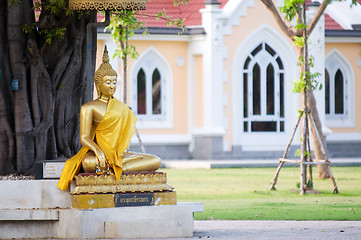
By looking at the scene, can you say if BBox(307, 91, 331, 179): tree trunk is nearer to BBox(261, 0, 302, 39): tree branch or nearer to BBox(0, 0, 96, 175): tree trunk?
BBox(261, 0, 302, 39): tree branch

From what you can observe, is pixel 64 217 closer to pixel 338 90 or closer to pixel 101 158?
pixel 101 158

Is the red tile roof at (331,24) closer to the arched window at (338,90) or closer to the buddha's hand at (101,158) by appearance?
the arched window at (338,90)

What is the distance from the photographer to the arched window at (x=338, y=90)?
1367 inches

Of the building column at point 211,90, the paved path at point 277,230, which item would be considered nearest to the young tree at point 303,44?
the paved path at point 277,230

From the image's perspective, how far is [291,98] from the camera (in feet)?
109

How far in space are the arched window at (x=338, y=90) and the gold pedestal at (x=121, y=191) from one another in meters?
23.4

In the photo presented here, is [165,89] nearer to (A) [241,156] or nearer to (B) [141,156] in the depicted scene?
(A) [241,156]

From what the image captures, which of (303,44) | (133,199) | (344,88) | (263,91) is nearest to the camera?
(133,199)

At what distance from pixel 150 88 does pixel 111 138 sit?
68.3 feet

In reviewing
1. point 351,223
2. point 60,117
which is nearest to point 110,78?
point 60,117

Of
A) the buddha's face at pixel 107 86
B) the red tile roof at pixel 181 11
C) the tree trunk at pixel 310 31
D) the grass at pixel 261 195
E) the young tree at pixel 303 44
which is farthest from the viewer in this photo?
the red tile roof at pixel 181 11

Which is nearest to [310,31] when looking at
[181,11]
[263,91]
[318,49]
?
[318,49]

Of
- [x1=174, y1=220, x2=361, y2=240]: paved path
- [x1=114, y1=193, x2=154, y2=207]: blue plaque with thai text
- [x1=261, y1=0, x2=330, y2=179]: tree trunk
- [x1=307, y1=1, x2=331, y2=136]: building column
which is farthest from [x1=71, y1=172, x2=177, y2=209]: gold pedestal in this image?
[x1=307, y1=1, x2=331, y2=136]: building column

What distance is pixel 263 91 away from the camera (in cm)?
3309
